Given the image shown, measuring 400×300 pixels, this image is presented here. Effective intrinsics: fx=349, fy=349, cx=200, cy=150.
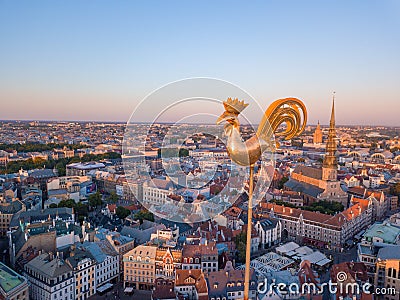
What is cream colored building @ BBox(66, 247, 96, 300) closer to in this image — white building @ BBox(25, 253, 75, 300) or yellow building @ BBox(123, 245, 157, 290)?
white building @ BBox(25, 253, 75, 300)

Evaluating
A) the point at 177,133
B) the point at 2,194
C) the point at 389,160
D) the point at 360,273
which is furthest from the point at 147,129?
the point at 389,160

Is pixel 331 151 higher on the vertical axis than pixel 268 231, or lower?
higher


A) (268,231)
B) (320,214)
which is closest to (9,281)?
(268,231)

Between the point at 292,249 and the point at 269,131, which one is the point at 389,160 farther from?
the point at 269,131

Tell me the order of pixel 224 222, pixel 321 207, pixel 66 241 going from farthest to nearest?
pixel 321 207 → pixel 224 222 → pixel 66 241

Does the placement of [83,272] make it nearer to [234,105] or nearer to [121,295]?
[121,295]

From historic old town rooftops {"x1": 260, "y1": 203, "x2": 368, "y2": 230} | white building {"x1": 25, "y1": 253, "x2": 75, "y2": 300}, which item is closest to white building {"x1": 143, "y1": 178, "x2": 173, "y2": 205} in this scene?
white building {"x1": 25, "y1": 253, "x2": 75, "y2": 300}
